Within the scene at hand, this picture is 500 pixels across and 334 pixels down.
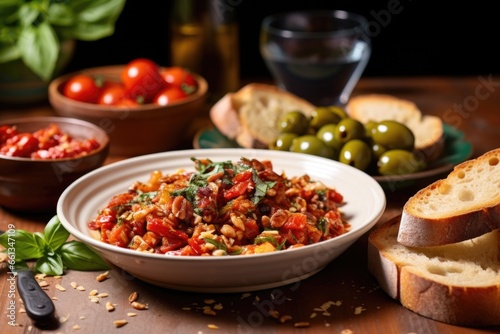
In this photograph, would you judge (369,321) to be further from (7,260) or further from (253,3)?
(253,3)

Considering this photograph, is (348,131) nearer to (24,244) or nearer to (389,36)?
(24,244)

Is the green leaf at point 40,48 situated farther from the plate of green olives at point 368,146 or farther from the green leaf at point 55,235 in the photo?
the green leaf at point 55,235

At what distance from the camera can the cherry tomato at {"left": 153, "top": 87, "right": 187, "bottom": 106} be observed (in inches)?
137

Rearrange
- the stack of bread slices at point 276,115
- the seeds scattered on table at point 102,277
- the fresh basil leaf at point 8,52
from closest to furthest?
the seeds scattered on table at point 102,277
the stack of bread slices at point 276,115
the fresh basil leaf at point 8,52

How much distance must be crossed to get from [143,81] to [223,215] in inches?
54.9

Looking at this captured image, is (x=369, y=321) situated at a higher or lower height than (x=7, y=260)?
higher

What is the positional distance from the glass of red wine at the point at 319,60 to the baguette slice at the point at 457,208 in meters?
1.45

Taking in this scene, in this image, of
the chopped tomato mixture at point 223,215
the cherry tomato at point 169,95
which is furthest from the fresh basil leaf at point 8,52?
the chopped tomato mixture at point 223,215

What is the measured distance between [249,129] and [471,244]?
1249mm

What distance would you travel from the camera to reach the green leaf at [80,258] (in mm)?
2387

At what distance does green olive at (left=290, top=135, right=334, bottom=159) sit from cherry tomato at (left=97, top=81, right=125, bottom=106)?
954mm

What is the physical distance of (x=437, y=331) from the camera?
6.75 feet

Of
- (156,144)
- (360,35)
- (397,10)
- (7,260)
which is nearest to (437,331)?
(7,260)

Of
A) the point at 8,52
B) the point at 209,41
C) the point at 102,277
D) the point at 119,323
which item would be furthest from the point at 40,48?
the point at 119,323
